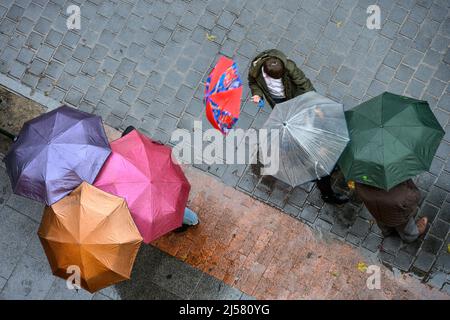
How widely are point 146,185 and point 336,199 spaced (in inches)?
110

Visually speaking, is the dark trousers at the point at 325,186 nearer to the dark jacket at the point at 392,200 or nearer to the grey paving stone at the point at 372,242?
the dark jacket at the point at 392,200

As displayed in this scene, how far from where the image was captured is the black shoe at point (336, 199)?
724cm

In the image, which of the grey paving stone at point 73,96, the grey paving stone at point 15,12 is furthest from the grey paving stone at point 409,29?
the grey paving stone at point 15,12

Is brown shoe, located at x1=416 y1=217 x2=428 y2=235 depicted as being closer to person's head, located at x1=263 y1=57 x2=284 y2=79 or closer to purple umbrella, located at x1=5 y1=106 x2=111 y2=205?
person's head, located at x1=263 y1=57 x2=284 y2=79

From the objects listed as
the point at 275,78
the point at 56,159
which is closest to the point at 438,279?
the point at 275,78

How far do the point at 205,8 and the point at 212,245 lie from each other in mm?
3620

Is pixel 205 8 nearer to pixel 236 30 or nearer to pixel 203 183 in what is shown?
pixel 236 30

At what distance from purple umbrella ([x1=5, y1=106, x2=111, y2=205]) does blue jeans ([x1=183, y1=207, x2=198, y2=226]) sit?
162 cm

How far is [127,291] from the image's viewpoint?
7.51 m

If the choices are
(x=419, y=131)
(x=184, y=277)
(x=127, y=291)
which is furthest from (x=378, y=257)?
(x=127, y=291)

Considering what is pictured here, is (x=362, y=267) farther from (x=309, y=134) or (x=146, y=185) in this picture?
(x=146, y=185)

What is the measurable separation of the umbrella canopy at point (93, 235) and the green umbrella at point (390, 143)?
2.57 meters

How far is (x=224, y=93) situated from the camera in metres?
6.16

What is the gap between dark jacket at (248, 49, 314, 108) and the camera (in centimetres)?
634
